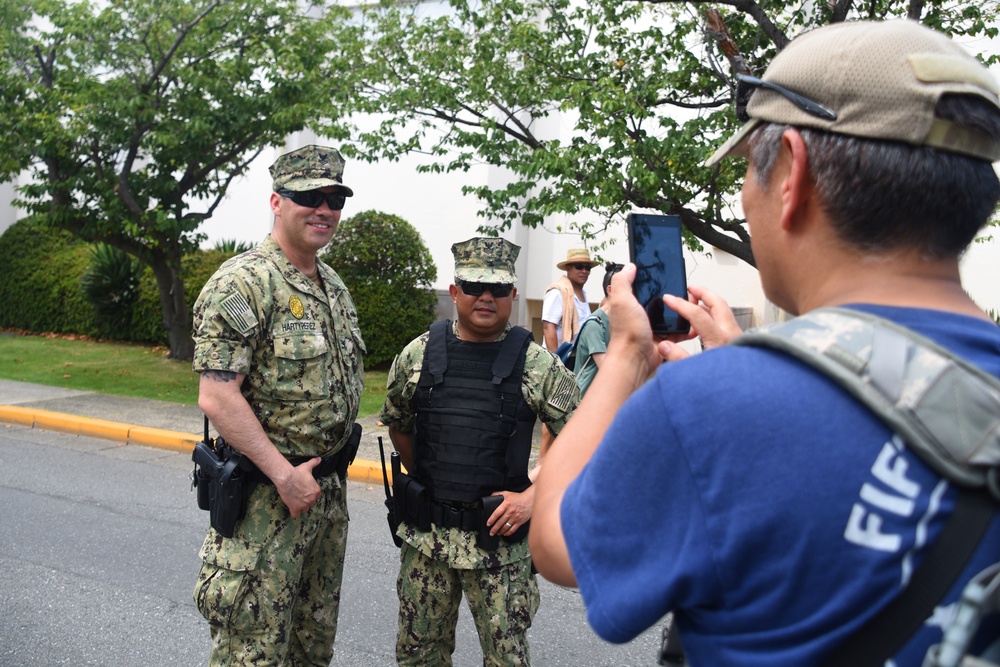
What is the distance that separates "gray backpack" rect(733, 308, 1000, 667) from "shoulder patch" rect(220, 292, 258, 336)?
2205 millimetres

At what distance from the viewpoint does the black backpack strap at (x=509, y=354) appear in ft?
10.2

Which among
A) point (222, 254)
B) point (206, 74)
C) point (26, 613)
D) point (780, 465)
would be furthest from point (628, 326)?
point (222, 254)

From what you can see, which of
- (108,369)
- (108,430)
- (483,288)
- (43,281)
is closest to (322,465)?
(483,288)

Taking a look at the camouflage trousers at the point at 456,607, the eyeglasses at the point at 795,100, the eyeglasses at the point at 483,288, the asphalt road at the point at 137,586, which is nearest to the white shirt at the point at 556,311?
the asphalt road at the point at 137,586

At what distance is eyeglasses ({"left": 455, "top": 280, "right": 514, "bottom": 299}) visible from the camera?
3.22 m

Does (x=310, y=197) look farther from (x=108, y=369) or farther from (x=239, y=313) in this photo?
(x=108, y=369)

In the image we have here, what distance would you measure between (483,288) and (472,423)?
50 centimetres

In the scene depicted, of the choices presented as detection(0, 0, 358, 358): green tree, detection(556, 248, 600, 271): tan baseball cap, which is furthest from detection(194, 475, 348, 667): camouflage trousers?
detection(0, 0, 358, 358): green tree

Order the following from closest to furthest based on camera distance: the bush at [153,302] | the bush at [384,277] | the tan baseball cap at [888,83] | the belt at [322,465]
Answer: the tan baseball cap at [888,83], the belt at [322,465], the bush at [384,277], the bush at [153,302]

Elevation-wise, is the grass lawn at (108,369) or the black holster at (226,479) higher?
the black holster at (226,479)

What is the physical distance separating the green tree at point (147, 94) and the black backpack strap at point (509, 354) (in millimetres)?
7277

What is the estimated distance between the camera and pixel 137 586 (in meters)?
4.80

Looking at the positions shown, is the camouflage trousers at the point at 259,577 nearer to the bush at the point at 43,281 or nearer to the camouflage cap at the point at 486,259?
the camouflage cap at the point at 486,259

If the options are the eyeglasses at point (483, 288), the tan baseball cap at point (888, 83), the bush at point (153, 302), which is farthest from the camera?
the bush at point (153, 302)
